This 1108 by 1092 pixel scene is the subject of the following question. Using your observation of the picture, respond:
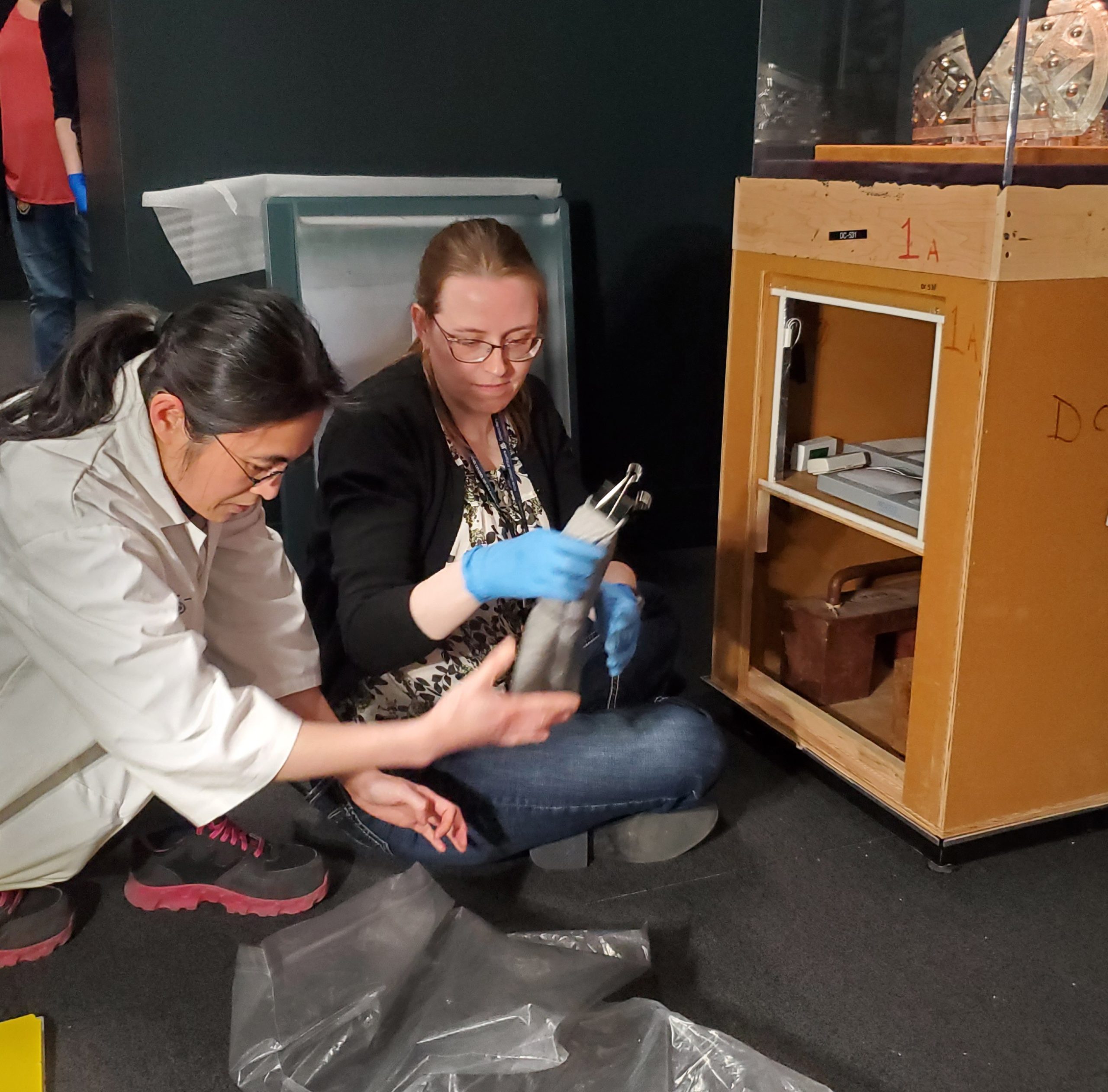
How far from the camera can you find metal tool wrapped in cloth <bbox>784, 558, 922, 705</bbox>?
1.73m

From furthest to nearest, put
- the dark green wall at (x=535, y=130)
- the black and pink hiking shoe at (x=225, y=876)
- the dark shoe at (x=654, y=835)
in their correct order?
the dark green wall at (x=535, y=130)
the dark shoe at (x=654, y=835)
the black and pink hiking shoe at (x=225, y=876)

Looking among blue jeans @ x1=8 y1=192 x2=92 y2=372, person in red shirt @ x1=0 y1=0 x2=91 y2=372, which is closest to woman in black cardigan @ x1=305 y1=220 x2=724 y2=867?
person in red shirt @ x1=0 y1=0 x2=91 y2=372

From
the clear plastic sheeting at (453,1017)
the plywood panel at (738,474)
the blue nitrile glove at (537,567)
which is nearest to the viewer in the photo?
the clear plastic sheeting at (453,1017)

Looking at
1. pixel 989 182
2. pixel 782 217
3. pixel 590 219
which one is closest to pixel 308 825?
pixel 782 217

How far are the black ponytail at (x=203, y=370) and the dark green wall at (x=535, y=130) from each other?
0.95m

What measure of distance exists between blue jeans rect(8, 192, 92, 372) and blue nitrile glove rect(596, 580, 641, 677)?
130cm

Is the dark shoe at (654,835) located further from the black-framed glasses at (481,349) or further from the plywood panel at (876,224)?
the plywood panel at (876,224)

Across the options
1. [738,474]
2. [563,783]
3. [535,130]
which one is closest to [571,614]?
[563,783]

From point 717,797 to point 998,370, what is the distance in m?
0.73

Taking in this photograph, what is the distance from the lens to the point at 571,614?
121 cm

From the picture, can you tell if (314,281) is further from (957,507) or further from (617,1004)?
(617,1004)

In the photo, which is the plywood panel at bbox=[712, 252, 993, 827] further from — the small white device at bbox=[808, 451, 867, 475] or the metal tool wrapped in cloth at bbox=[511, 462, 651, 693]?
the metal tool wrapped in cloth at bbox=[511, 462, 651, 693]

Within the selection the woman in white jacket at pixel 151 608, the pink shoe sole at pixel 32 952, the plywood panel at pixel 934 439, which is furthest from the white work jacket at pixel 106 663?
the plywood panel at pixel 934 439

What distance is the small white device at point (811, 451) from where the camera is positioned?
67.1 inches
